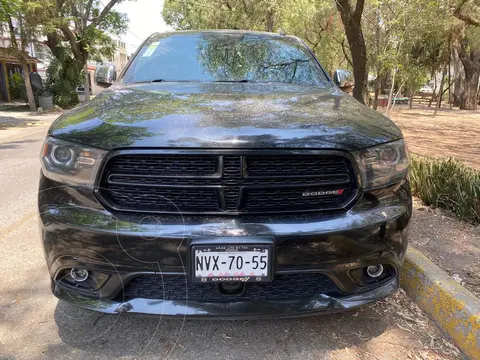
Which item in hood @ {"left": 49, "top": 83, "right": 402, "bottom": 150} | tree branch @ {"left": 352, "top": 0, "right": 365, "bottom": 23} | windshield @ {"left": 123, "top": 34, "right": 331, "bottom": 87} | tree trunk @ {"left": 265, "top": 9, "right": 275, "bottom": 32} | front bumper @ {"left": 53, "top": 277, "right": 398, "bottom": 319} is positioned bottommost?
front bumper @ {"left": 53, "top": 277, "right": 398, "bottom": 319}

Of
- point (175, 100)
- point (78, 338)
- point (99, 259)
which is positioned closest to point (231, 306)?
point (99, 259)

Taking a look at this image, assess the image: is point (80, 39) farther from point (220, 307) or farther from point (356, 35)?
point (220, 307)

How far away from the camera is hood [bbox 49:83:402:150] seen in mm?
1772

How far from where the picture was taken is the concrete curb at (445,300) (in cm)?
207

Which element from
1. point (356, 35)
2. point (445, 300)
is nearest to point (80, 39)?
point (356, 35)

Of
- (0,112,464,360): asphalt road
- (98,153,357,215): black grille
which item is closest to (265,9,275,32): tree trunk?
(0,112,464,360): asphalt road

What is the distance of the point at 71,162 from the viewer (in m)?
1.83

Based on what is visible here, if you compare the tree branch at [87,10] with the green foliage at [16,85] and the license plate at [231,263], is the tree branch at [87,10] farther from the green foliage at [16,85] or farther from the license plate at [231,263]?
the license plate at [231,263]

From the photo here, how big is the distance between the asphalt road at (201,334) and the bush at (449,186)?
1.44 metres

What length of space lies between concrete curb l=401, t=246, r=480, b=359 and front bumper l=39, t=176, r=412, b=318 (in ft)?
2.00

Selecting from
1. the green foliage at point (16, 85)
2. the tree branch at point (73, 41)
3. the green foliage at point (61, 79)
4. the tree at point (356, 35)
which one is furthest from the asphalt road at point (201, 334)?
the green foliage at point (16, 85)

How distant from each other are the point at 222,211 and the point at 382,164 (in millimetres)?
818

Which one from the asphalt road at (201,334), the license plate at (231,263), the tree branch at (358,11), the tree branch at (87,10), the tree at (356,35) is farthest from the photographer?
the tree branch at (87,10)

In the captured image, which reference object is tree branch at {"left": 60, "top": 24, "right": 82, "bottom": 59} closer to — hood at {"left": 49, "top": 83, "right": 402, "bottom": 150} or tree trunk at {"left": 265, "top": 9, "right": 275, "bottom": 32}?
tree trunk at {"left": 265, "top": 9, "right": 275, "bottom": 32}
